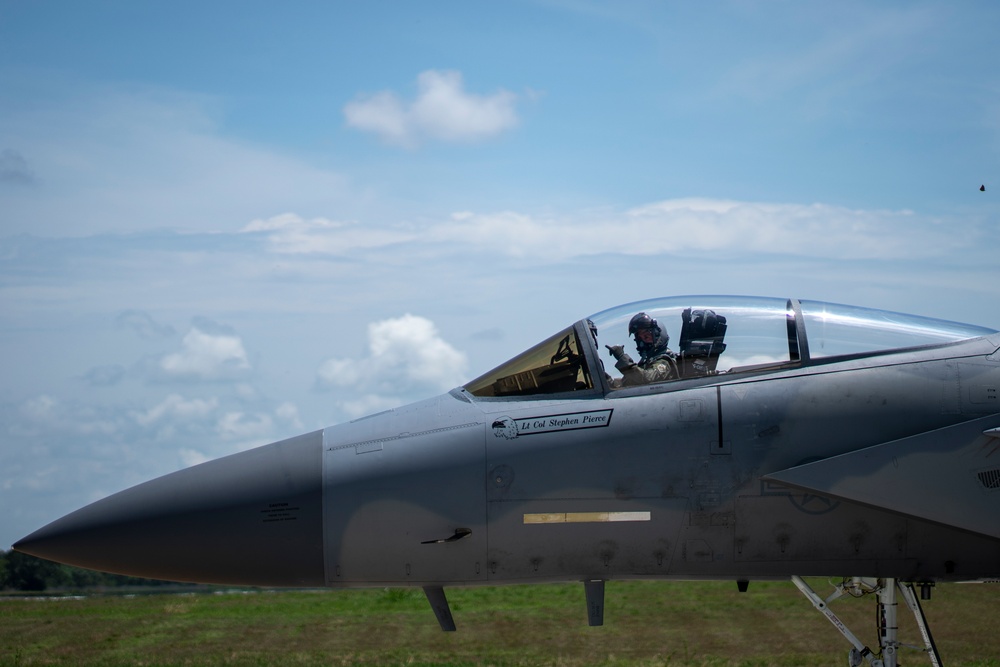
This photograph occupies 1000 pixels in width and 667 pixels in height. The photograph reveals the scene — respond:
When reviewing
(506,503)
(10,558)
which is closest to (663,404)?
(506,503)

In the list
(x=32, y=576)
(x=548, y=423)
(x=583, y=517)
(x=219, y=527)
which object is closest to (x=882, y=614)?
(x=583, y=517)

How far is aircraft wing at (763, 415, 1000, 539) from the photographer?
7.25 metres

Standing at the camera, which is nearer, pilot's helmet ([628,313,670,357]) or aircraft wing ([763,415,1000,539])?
aircraft wing ([763,415,1000,539])

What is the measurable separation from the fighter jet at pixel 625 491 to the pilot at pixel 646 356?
0.15 ft

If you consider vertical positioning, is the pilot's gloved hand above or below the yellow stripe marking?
above

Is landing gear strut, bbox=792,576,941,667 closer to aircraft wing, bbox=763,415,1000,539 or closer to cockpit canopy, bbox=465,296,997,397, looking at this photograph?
aircraft wing, bbox=763,415,1000,539

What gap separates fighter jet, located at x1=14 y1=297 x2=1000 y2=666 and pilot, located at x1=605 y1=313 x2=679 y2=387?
5 centimetres

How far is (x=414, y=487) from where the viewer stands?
7363 millimetres

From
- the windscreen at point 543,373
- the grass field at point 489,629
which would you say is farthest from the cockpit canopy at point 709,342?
the grass field at point 489,629

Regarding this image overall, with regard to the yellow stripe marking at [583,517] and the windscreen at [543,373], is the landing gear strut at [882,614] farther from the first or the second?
the windscreen at [543,373]

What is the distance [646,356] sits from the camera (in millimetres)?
7867

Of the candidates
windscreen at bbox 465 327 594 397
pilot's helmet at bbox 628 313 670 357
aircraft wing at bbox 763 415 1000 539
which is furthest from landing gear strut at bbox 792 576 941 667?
windscreen at bbox 465 327 594 397

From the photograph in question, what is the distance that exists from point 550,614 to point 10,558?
10.6 meters

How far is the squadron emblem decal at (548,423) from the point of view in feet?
24.4
